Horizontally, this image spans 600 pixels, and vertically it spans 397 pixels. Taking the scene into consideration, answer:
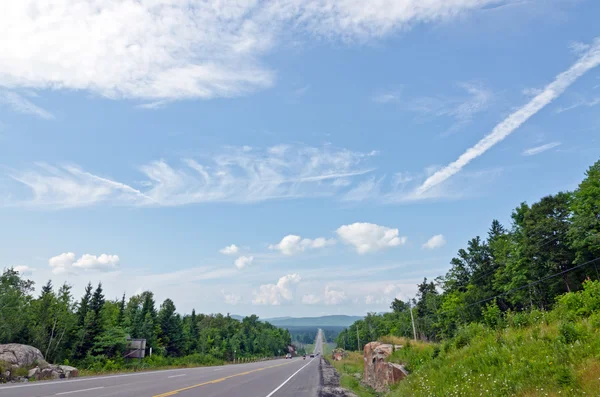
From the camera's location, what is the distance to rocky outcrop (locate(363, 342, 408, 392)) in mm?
18748

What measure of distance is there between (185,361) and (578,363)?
196 feet

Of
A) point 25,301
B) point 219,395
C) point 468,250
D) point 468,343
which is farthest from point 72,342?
point 468,250

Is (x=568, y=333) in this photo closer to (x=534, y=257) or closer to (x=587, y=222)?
(x=587, y=222)

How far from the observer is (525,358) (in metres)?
10.5

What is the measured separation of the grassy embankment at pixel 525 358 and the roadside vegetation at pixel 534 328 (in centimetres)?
3

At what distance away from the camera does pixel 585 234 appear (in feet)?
136

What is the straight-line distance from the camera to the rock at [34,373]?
20.1 meters

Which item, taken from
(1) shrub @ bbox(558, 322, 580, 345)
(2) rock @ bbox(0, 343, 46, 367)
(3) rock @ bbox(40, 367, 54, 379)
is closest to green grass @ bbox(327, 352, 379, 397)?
(1) shrub @ bbox(558, 322, 580, 345)

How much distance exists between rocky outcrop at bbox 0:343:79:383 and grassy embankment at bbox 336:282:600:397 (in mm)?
19355

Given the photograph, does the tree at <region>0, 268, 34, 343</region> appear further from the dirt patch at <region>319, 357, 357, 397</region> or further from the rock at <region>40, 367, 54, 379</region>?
the dirt patch at <region>319, 357, 357, 397</region>

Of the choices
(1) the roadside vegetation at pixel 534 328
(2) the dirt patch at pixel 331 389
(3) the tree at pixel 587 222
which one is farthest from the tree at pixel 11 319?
(3) the tree at pixel 587 222

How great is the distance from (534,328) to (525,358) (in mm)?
3129

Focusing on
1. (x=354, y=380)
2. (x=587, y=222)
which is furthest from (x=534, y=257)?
(x=354, y=380)

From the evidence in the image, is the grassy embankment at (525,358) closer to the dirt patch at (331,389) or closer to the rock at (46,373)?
the dirt patch at (331,389)
